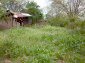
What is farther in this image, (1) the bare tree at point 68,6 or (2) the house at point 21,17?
(1) the bare tree at point 68,6

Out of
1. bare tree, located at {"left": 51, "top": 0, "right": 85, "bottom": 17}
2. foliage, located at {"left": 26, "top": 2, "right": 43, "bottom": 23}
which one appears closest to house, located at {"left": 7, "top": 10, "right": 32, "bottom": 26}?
foliage, located at {"left": 26, "top": 2, "right": 43, "bottom": 23}

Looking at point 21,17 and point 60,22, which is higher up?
point 21,17

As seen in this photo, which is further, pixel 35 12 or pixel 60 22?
pixel 35 12

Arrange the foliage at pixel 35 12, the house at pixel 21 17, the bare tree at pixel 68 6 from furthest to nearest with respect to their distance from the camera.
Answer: the bare tree at pixel 68 6
the foliage at pixel 35 12
the house at pixel 21 17

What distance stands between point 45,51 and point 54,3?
A: 19549mm

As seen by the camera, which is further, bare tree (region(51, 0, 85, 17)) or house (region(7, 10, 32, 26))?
bare tree (region(51, 0, 85, 17))

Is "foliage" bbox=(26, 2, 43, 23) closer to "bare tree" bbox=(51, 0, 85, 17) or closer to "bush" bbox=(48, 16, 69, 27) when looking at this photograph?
"bare tree" bbox=(51, 0, 85, 17)

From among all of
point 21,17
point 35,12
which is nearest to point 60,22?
Result: point 21,17

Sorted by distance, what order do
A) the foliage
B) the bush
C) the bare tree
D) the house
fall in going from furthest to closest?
the bare tree < the foliage < the house < the bush

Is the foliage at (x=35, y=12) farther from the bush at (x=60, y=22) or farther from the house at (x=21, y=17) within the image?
the bush at (x=60, y=22)

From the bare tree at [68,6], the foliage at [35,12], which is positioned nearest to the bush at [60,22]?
the foliage at [35,12]

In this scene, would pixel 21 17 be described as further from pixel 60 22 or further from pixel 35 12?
pixel 60 22

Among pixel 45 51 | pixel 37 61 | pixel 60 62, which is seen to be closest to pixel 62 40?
pixel 45 51

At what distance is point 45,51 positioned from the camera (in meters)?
6.98
